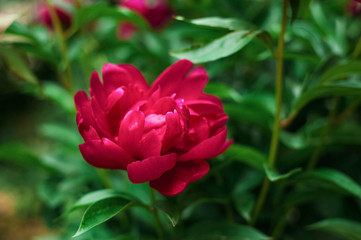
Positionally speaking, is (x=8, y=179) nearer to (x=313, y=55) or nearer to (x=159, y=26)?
(x=159, y=26)

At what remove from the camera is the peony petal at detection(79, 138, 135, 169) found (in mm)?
275

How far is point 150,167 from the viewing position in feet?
0.89

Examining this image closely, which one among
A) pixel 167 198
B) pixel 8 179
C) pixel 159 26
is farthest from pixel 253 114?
pixel 8 179

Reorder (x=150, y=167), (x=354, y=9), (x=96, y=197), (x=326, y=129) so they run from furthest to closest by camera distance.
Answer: (x=354, y=9) < (x=326, y=129) < (x=96, y=197) < (x=150, y=167)

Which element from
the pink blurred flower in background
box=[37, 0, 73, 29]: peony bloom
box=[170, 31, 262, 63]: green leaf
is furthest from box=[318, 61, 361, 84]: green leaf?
box=[37, 0, 73, 29]: peony bloom

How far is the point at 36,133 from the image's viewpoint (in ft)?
7.28

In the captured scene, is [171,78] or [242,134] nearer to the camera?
[171,78]

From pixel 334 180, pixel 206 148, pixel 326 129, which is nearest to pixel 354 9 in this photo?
pixel 326 129

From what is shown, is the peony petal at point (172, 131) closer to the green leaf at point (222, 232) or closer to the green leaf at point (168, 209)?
the green leaf at point (168, 209)

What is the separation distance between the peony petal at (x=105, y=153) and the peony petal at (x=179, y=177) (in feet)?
0.11

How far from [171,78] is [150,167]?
3.7 inches

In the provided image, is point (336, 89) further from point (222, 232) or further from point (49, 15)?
point (49, 15)

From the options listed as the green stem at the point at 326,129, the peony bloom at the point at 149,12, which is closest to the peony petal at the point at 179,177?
the green stem at the point at 326,129

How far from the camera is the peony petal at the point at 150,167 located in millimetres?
270
